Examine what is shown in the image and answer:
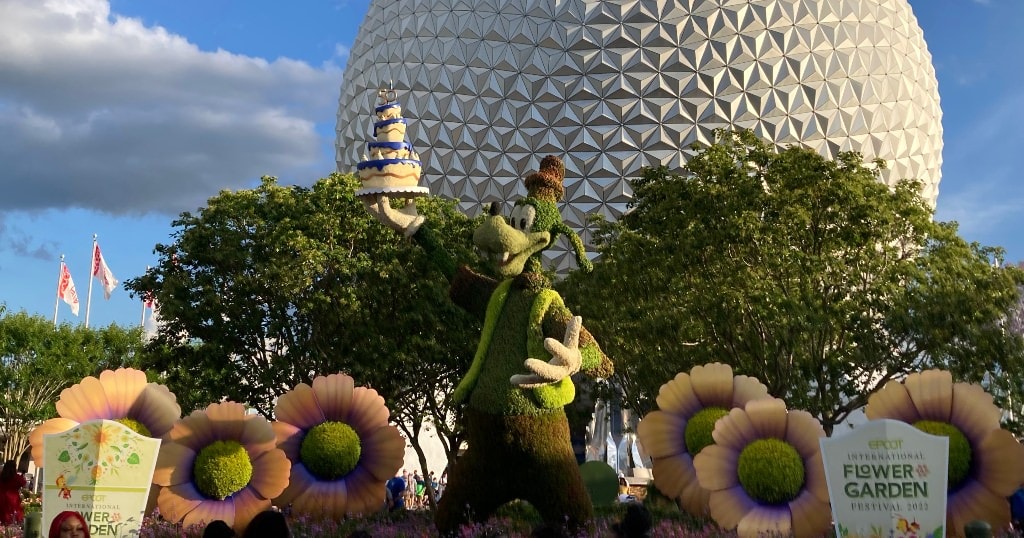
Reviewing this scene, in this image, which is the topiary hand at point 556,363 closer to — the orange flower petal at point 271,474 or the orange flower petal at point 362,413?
the orange flower petal at point 362,413

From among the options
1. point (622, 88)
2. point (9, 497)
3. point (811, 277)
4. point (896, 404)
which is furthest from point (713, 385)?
point (622, 88)

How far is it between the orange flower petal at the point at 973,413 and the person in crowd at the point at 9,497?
35.5ft

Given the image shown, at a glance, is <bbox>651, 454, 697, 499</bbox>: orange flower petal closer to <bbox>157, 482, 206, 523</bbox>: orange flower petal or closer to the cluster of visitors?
the cluster of visitors

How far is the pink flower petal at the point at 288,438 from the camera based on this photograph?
11031 mm

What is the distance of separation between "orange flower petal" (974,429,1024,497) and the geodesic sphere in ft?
64.4

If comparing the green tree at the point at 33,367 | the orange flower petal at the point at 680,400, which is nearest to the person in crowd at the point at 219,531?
the orange flower petal at the point at 680,400

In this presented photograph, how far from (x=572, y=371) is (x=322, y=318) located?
36.8 feet

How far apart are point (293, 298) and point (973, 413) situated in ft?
42.6

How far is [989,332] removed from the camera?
15023 mm

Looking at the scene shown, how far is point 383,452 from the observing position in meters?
11.2

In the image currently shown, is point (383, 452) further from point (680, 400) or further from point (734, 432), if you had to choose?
point (734, 432)

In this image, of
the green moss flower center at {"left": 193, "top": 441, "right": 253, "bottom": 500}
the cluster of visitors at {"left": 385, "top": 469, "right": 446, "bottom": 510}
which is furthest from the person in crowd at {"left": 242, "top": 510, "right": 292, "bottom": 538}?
the cluster of visitors at {"left": 385, "top": 469, "right": 446, "bottom": 510}

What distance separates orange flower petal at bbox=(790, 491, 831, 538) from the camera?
9250 millimetres

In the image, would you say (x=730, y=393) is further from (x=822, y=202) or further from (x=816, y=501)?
(x=822, y=202)
